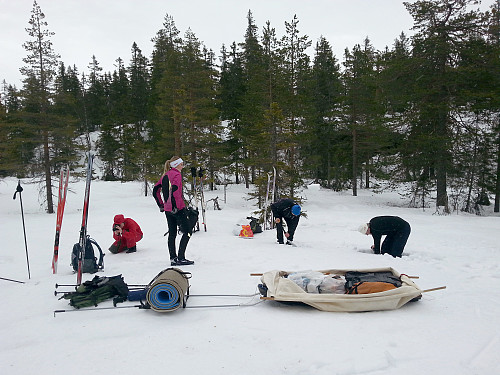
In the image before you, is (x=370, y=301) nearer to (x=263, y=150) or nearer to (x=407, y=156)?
(x=263, y=150)

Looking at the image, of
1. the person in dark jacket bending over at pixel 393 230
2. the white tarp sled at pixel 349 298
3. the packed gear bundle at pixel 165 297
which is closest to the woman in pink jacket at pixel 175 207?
the packed gear bundle at pixel 165 297

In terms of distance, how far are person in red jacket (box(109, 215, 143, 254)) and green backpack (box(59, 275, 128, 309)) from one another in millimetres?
3146

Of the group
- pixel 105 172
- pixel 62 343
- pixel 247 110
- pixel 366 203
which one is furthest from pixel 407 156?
pixel 105 172

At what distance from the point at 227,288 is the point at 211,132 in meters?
20.9

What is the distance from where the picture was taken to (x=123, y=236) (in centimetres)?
754

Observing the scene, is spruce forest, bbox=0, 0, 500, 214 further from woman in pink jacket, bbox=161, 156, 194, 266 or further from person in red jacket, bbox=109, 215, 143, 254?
woman in pink jacket, bbox=161, 156, 194, 266

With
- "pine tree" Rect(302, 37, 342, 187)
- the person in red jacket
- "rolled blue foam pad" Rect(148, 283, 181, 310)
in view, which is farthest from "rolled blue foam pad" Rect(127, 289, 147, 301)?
"pine tree" Rect(302, 37, 342, 187)

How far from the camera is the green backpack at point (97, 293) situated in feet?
13.2

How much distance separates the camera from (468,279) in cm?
560

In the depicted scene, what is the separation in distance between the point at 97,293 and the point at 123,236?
3513 mm

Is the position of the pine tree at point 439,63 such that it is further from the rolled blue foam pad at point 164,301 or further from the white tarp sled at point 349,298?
the rolled blue foam pad at point 164,301

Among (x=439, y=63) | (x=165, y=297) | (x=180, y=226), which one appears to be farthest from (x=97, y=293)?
(x=439, y=63)

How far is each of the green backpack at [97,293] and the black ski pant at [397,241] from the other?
5895 millimetres

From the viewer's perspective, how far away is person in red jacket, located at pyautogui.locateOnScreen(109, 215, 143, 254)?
7.48m
